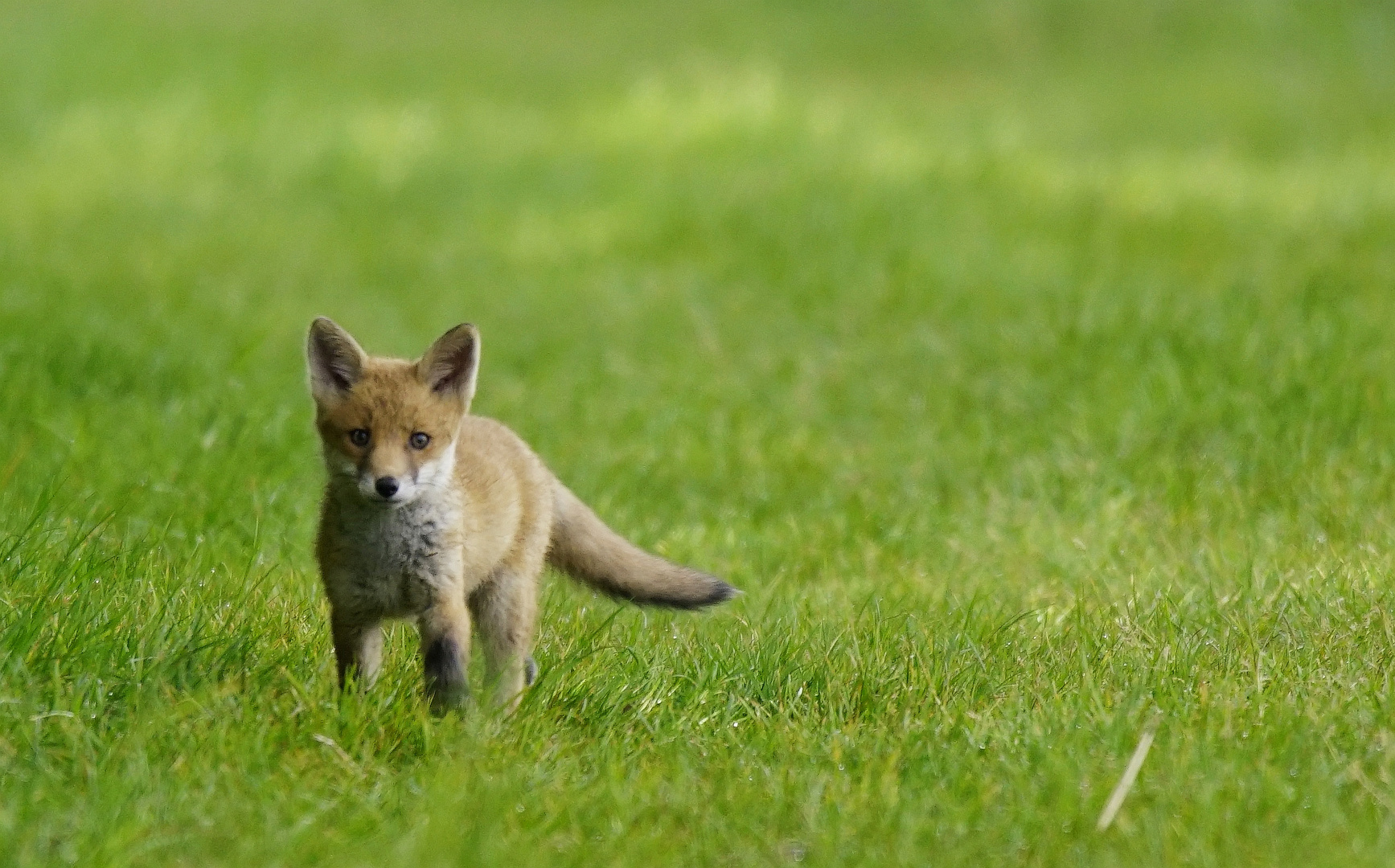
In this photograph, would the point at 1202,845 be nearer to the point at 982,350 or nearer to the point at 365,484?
the point at 365,484

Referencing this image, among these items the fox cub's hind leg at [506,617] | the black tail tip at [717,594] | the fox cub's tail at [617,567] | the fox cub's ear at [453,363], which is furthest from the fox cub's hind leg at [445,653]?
the black tail tip at [717,594]

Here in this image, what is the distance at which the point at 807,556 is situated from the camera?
598 cm

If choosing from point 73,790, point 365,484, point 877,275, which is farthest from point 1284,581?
A: point 877,275

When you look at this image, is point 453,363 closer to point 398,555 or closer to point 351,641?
point 398,555

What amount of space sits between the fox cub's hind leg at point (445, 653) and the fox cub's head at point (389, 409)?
307mm

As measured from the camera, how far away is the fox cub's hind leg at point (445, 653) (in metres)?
4.04

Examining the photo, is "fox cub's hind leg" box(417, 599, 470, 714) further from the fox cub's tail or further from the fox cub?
the fox cub's tail

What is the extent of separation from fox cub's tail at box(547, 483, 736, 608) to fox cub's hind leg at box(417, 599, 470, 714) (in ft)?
2.03

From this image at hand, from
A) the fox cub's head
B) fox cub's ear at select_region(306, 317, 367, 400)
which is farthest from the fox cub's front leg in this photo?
fox cub's ear at select_region(306, 317, 367, 400)

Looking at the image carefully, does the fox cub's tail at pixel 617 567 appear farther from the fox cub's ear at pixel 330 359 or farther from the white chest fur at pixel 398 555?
the fox cub's ear at pixel 330 359

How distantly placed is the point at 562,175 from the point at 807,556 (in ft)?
24.2

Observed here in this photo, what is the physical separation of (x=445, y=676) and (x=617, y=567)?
0.82m

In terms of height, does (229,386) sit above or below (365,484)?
below

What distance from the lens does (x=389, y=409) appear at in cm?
412
